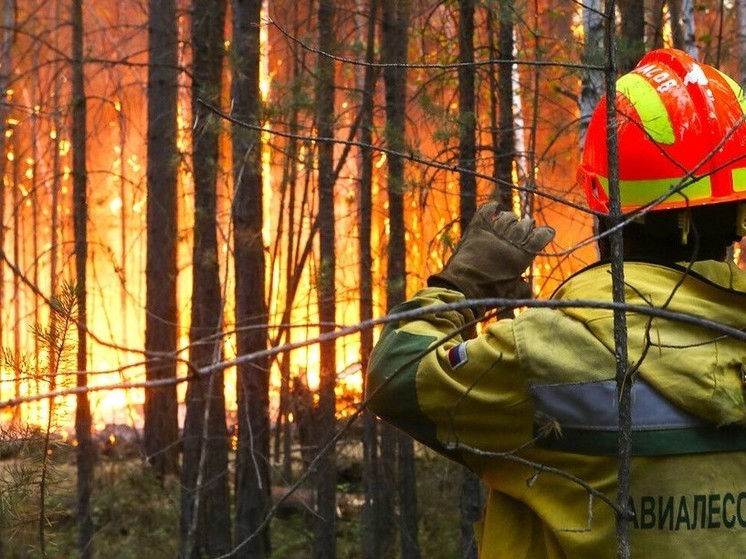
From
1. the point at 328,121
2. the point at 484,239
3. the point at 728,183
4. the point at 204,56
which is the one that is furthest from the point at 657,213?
the point at 204,56

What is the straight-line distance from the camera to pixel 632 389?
194 centimetres

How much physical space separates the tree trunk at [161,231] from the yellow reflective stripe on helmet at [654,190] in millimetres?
9242

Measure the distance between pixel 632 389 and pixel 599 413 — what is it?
0.25 ft

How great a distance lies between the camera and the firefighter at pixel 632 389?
6.34ft

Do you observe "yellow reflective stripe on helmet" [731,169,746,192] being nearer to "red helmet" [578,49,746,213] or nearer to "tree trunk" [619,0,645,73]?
"red helmet" [578,49,746,213]

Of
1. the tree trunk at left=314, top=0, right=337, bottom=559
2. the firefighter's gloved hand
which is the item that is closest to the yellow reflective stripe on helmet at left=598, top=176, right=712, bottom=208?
the firefighter's gloved hand

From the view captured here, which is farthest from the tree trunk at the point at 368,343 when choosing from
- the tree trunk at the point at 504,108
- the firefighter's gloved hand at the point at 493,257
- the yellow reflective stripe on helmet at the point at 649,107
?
the yellow reflective stripe on helmet at the point at 649,107

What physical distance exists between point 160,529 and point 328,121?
5947mm

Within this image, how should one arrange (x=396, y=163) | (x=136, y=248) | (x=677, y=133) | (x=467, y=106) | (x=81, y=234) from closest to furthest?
1. (x=677, y=133)
2. (x=467, y=106)
3. (x=396, y=163)
4. (x=81, y=234)
5. (x=136, y=248)

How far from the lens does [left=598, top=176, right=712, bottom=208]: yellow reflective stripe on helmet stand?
2.14 meters

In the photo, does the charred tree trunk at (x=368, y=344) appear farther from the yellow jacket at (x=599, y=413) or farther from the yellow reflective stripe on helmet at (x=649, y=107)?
the yellow jacket at (x=599, y=413)

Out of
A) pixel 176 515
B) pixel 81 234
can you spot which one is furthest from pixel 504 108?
pixel 176 515

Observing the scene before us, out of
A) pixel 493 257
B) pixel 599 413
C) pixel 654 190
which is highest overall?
pixel 654 190

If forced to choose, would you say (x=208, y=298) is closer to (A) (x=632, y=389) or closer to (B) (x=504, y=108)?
(B) (x=504, y=108)
